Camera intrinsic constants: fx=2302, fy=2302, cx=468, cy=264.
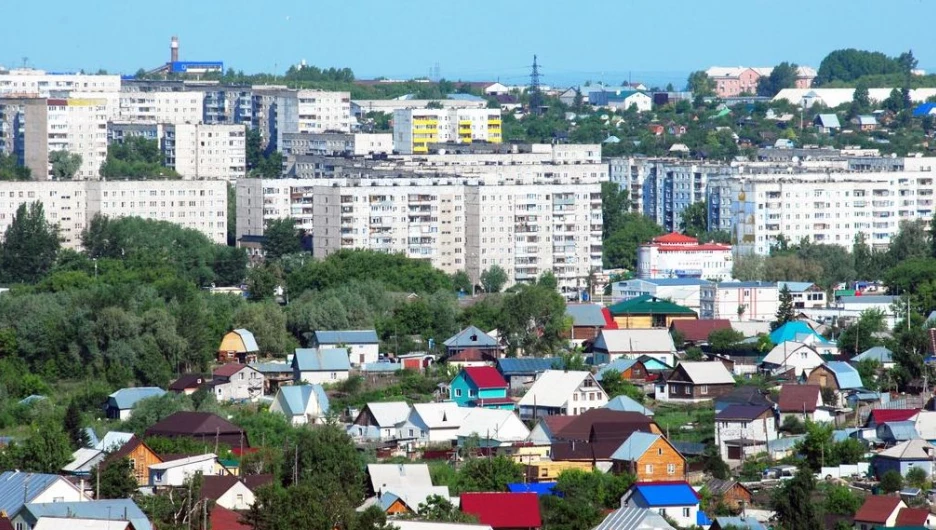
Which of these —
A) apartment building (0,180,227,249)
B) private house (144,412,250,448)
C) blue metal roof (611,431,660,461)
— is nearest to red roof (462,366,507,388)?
private house (144,412,250,448)

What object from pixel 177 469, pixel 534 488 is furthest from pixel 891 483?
pixel 177 469

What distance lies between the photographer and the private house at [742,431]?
909 inches

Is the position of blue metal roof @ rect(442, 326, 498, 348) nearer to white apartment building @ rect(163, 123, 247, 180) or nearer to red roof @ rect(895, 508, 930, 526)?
red roof @ rect(895, 508, 930, 526)

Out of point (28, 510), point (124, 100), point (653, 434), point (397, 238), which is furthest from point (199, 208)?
point (28, 510)

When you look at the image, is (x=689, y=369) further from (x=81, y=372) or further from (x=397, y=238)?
(x=397, y=238)

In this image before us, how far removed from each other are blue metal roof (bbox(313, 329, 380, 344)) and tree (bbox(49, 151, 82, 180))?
21.8 m

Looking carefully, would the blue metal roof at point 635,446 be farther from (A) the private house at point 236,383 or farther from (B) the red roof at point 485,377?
(A) the private house at point 236,383

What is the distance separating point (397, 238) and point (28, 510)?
22.0 metres

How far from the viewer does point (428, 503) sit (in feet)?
63.1

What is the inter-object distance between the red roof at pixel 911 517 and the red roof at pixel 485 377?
312 inches

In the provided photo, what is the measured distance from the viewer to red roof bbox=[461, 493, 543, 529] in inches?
746

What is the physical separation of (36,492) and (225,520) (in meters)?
1.67

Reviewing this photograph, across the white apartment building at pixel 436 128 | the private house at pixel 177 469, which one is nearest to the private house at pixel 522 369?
Result: the private house at pixel 177 469

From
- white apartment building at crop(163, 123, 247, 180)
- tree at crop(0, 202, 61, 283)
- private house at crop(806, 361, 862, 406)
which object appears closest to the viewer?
private house at crop(806, 361, 862, 406)
